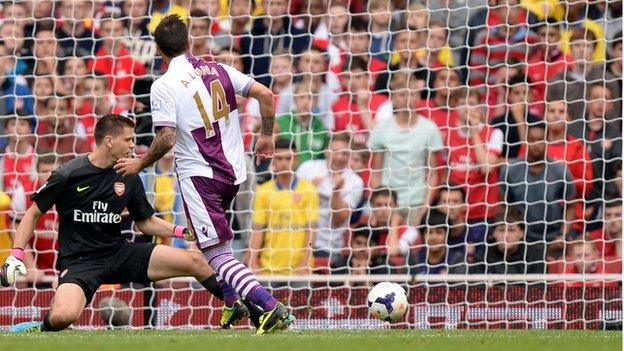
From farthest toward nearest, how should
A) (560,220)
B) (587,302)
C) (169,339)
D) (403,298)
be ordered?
(560,220)
(587,302)
(403,298)
(169,339)

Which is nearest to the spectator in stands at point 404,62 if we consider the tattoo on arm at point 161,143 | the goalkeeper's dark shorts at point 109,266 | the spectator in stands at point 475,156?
the spectator in stands at point 475,156

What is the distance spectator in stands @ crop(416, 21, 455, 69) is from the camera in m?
12.7

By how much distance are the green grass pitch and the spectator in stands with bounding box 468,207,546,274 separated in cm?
299

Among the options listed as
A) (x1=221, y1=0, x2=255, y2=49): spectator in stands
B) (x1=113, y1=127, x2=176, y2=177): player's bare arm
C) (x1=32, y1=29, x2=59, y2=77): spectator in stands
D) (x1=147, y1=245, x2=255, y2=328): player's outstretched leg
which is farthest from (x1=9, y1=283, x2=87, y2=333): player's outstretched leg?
(x1=221, y1=0, x2=255, y2=49): spectator in stands

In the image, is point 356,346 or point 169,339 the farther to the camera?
point 169,339

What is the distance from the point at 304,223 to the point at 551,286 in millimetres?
2455

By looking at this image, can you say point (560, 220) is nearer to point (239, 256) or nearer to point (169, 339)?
point (239, 256)

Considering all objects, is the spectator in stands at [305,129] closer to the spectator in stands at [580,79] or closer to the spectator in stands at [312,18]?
the spectator in stands at [312,18]

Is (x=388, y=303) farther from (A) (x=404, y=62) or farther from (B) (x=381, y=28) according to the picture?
(B) (x=381, y=28)

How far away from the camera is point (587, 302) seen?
10.9m

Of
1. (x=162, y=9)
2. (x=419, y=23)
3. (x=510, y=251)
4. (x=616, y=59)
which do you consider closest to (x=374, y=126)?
(x=419, y=23)

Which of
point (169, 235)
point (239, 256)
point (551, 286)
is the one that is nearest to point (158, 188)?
point (239, 256)

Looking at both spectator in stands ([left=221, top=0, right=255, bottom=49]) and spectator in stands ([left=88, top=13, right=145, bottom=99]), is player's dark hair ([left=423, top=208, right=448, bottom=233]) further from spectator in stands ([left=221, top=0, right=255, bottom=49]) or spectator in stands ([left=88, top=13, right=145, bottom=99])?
spectator in stands ([left=88, top=13, right=145, bottom=99])

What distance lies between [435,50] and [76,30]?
3.48m
